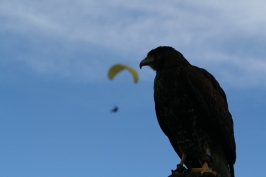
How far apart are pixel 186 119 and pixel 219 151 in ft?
2.80

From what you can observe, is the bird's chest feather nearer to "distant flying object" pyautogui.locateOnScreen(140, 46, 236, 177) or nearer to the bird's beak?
"distant flying object" pyautogui.locateOnScreen(140, 46, 236, 177)

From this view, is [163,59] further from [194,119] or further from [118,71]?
[118,71]

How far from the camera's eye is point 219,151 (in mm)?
6996

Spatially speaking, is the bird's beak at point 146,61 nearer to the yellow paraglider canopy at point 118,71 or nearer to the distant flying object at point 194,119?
the distant flying object at point 194,119

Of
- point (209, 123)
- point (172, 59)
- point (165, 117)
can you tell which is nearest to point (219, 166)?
point (209, 123)

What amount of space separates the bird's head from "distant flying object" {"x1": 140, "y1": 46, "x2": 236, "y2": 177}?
24cm

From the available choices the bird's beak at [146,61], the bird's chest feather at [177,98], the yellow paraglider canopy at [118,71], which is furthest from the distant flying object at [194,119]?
the yellow paraglider canopy at [118,71]

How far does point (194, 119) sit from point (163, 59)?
1380mm

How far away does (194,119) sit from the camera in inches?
269

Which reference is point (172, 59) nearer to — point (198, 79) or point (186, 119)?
point (198, 79)

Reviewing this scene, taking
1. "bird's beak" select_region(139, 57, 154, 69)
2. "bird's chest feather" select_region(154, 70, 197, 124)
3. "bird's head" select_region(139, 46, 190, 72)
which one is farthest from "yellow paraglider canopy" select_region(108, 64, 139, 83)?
"bird's beak" select_region(139, 57, 154, 69)

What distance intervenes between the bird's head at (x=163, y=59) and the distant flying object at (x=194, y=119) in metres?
0.24

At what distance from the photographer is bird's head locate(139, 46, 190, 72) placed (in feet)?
24.3

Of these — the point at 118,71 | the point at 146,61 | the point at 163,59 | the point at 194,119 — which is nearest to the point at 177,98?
the point at 194,119
